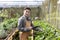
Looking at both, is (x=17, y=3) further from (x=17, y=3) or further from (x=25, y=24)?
(x=25, y=24)

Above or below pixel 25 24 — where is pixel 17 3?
below

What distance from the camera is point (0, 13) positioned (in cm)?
1684

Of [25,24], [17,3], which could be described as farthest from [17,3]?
[25,24]

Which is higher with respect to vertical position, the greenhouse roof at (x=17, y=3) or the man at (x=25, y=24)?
the man at (x=25, y=24)

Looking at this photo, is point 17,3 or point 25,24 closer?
point 25,24

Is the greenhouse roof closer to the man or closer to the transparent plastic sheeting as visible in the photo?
the transparent plastic sheeting

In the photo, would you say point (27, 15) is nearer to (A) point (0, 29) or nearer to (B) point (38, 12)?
(A) point (0, 29)

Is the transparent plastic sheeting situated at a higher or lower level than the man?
lower

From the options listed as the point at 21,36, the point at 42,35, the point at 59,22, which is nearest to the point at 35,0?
the point at 59,22

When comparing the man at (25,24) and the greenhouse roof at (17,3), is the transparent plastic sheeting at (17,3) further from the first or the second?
the man at (25,24)

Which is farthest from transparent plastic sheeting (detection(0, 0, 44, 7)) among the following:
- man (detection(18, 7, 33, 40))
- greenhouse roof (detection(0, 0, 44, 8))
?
man (detection(18, 7, 33, 40))

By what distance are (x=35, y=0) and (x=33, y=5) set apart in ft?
1.47

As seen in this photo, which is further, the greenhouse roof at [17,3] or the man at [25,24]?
the greenhouse roof at [17,3]

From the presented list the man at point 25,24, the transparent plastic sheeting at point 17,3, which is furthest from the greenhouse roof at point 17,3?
the man at point 25,24
